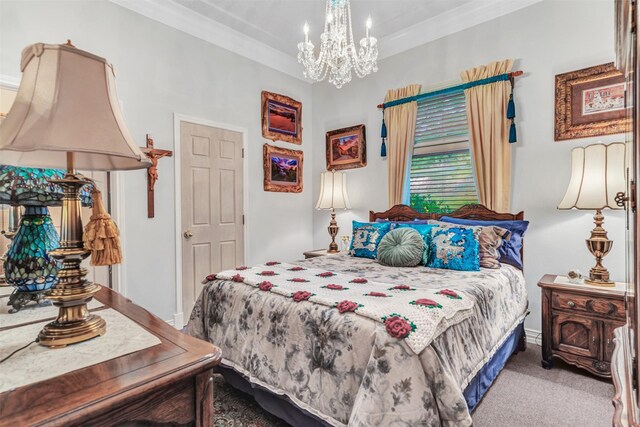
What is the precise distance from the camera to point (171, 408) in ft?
2.40

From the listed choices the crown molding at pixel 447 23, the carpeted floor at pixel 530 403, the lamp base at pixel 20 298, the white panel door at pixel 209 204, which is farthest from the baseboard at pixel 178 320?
the crown molding at pixel 447 23

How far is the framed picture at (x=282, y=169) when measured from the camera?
13.7ft

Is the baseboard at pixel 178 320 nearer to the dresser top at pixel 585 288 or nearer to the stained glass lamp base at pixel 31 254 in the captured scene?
the stained glass lamp base at pixel 31 254

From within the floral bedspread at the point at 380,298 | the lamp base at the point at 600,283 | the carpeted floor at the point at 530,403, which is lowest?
the carpeted floor at the point at 530,403

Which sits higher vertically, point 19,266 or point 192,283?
point 19,266

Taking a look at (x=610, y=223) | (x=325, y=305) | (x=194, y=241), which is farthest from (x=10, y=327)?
(x=610, y=223)

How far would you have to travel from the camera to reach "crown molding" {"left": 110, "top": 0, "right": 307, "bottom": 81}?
3090mm

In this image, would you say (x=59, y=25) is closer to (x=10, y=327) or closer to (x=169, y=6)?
(x=169, y=6)

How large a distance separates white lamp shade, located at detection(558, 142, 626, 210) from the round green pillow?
112 cm

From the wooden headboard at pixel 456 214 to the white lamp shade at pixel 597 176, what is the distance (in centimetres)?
59

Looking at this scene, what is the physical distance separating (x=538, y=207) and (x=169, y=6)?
13.2 ft

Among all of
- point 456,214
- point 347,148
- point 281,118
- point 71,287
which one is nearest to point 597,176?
point 456,214

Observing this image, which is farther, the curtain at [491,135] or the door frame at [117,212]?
the curtain at [491,135]

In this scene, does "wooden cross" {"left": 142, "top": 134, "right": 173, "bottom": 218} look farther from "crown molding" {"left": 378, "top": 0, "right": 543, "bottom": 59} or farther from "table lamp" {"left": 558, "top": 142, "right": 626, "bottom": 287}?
"table lamp" {"left": 558, "top": 142, "right": 626, "bottom": 287}
